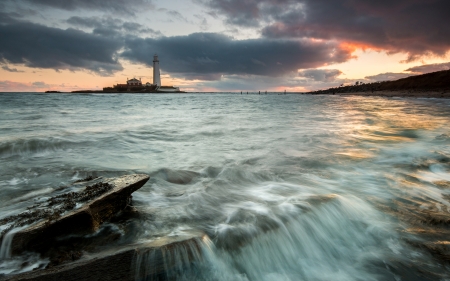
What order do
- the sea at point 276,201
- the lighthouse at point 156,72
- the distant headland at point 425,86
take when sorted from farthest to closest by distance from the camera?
the lighthouse at point 156,72
the distant headland at point 425,86
the sea at point 276,201

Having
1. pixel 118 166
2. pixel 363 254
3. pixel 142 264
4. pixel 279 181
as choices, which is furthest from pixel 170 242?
pixel 118 166

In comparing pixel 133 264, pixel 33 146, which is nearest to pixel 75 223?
pixel 133 264

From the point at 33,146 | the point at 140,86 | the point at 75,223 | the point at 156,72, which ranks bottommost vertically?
the point at 33,146

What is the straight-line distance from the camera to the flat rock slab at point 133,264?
76.9 inches

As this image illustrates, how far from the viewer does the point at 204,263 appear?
259 centimetres

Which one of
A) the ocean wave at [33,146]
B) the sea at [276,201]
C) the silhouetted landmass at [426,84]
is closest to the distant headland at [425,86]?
the silhouetted landmass at [426,84]

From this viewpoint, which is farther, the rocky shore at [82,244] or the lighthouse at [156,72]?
the lighthouse at [156,72]

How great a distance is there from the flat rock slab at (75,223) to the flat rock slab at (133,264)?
46 cm

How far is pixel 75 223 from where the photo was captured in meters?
2.52

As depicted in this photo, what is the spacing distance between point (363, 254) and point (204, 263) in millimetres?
1901

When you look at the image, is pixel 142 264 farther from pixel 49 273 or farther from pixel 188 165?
pixel 188 165

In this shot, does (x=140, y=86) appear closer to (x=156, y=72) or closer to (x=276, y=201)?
Answer: (x=156, y=72)

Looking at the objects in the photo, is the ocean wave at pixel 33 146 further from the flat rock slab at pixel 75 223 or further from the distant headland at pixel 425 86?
the distant headland at pixel 425 86

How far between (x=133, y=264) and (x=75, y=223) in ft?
2.74
